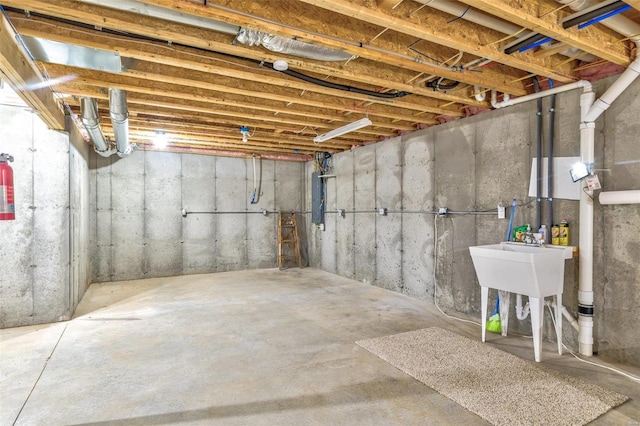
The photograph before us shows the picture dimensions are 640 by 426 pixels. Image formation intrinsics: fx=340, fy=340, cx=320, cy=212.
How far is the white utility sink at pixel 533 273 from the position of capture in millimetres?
2730

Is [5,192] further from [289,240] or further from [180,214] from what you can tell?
[289,240]

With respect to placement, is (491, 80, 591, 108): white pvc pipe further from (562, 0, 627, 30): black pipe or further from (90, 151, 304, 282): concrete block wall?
(90, 151, 304, 282): concrete block wall

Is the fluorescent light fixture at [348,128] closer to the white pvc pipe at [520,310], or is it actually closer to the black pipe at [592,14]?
the black pipe at [592,14]

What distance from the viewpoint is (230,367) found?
273 centimetres

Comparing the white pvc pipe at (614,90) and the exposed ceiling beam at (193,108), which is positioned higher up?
the exposed ceiling beam at (193,108)

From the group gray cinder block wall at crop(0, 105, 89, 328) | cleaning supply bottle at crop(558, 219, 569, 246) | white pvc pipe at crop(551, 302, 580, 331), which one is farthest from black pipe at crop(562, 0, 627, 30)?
gray cinder block wall at crop(0, 105, 89, 328)

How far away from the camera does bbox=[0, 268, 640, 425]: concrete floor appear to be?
6.90 ft

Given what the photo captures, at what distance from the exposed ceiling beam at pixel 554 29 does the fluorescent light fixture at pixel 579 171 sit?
31.7 inches

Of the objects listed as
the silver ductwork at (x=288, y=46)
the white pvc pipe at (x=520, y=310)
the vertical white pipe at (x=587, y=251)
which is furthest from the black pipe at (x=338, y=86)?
the white pvc pipe at (x=520, y=310)

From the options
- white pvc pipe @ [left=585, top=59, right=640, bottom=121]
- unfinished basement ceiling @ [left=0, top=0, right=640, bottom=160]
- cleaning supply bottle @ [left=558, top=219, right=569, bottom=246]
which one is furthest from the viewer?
cleaning supply bottle @ [left=558, top=219, right=569, bottom=246]

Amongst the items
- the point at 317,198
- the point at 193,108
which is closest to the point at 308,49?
the point at 193,108

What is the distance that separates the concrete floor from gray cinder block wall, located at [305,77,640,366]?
1.57 feet

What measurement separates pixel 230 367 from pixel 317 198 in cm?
484

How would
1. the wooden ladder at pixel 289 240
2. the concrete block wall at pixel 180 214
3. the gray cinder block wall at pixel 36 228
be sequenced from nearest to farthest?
1. the gray cinder block wall at pixel 36 228
2. the concrete block wall at pixel 180 214
3. the wooden ladder at pixel 289 240
